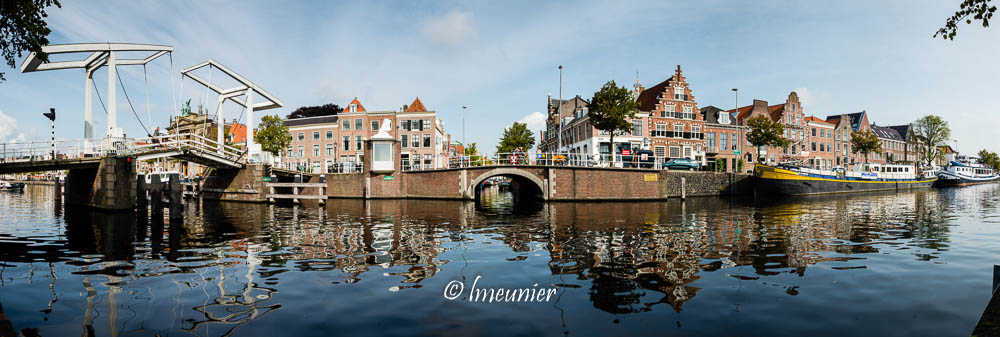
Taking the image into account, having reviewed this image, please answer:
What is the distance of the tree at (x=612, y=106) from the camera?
39875mm

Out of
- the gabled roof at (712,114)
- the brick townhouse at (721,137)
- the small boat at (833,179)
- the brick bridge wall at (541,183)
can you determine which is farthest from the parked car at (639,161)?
the gabled roof at (712,114)

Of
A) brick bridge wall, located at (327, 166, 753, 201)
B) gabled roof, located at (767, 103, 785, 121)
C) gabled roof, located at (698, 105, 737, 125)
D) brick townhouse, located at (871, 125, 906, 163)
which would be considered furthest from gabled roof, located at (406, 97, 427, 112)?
brick townhouse, located at (871, 125, 906, 163)

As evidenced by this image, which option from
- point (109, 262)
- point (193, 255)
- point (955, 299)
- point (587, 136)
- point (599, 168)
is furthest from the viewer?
point (587, 136)

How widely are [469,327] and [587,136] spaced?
158ft

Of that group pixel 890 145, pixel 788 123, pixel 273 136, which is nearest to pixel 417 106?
pixel 273 136

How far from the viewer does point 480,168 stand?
34750mm

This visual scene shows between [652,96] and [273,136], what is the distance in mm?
44722

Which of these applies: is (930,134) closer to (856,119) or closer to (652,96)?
(856,119)

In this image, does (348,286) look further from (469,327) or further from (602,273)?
(602,273)

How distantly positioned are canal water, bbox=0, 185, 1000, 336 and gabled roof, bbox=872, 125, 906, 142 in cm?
9016

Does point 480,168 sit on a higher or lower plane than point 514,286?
higher

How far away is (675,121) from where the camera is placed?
170 ft

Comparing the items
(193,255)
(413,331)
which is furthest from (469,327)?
(193,255)

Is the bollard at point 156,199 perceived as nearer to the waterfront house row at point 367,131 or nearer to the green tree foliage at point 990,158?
the waterfront house row at point 367,131
